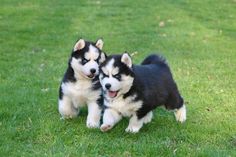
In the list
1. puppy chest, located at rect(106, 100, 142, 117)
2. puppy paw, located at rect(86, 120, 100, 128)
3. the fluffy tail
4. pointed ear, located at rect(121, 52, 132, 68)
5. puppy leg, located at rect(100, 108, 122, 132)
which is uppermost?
pointed ear, located at rect(121, 52, 132, 68)

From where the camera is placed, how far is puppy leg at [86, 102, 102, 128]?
23.4 ft

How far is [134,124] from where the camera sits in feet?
22.5

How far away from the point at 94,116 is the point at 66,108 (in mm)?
453

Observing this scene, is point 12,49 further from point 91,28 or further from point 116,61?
point 116,61

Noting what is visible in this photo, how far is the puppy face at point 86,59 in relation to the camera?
271 inches

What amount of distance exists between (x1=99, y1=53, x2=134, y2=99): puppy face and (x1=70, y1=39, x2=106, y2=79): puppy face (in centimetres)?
25

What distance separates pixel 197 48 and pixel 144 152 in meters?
9.39

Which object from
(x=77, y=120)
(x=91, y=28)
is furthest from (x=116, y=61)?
(x=91, y=28)

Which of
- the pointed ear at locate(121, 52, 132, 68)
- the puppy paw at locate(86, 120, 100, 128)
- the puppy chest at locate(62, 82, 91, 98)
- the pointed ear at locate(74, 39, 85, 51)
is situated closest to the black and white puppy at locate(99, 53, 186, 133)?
the pointed ear at locate(121, 52, 132, 68)

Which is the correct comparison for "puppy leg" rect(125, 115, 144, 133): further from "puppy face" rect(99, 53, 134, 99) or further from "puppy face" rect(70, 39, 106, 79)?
"puppy face" rect(70, 39, 106, 79)

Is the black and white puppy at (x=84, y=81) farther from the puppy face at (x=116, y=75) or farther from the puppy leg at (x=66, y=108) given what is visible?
the puppy face at (x=116, y=75)

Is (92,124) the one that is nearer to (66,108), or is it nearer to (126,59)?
(66,108)

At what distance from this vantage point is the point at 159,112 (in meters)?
8.12

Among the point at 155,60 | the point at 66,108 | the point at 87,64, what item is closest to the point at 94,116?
the point at 66,108
